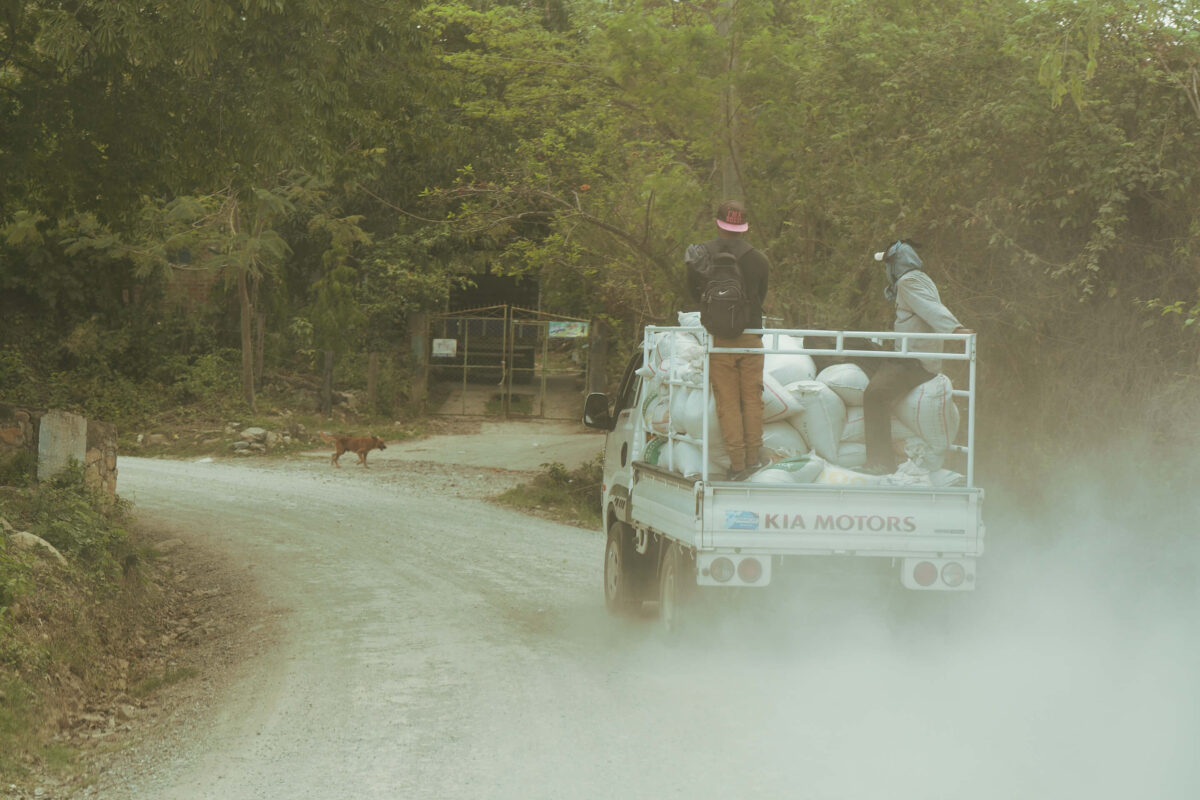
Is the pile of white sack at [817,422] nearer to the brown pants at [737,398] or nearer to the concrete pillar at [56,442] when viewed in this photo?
the brown pants at [737,398]

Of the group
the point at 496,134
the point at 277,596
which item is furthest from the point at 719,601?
the point at 496,134

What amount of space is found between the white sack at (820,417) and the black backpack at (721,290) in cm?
60

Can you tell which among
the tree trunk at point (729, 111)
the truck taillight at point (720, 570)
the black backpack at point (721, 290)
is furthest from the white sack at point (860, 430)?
the tree trunk at point (729, 111)

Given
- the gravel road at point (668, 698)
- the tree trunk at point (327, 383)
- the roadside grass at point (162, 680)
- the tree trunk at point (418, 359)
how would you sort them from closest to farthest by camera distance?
the gravel road at point (668, 698)
the roadside grass at point (162, 680)
the tree trunk at point (327, 383)
the tree trunk at point (418, 359)

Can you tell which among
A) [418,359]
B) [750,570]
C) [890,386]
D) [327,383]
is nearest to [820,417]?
[890,386]

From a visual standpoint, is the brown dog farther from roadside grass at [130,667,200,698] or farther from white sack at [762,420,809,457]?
white sack at [762,420,809,457]

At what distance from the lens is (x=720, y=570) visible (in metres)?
6.99

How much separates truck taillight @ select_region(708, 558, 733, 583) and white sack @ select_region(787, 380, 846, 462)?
3.95 feet

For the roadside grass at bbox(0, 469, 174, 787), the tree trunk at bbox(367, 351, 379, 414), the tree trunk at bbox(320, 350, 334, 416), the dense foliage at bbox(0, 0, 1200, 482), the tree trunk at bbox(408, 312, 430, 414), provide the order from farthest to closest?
the tree trunk at bbox(408, 312, 430, 414), the tree trunk at bbox(367, 351, 379, 414), the tree trunk at bbox(320, 350, 334, 416), the dense foliage at bbox(0, 0, 1200, 482), the roadside grass at bbox(0, 469, 174, 787)

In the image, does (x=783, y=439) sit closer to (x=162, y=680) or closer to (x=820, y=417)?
(x=820, y=417)

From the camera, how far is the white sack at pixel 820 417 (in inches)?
308

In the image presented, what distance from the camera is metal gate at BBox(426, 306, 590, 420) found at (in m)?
28.5

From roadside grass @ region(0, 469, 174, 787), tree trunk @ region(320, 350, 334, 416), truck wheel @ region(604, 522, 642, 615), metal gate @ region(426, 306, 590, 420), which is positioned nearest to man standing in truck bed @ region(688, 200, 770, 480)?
truck wheel @ region(604, 522, 642, 615)

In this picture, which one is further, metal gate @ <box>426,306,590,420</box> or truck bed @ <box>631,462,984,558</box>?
metal gate @ <box>426,306,590,420</box>
